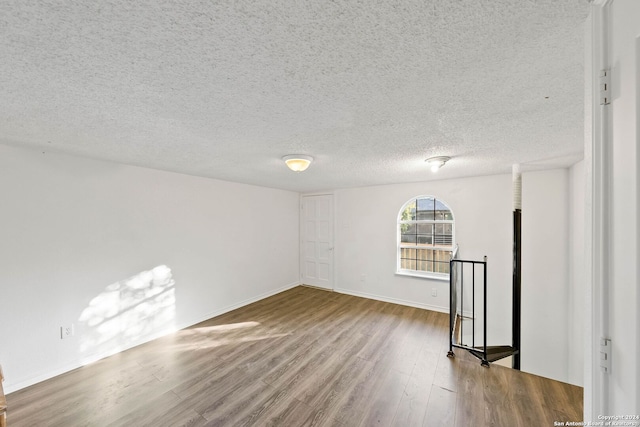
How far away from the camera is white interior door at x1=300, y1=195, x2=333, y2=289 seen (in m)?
5.22

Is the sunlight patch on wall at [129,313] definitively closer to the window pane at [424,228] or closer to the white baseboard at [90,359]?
the white baseboard at [90,359]

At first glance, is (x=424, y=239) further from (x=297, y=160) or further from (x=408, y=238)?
(x=297, y=160)

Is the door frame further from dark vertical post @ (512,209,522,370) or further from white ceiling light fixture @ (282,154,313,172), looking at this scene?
dark vertical post @ (512,209,522,370)

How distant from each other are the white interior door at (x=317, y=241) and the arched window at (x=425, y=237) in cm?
→ 156

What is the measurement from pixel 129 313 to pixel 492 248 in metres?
5.21

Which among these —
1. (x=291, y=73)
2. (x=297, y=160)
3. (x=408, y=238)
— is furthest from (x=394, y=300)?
(x=291, y=73)

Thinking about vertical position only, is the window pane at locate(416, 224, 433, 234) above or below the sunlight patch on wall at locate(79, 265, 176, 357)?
above

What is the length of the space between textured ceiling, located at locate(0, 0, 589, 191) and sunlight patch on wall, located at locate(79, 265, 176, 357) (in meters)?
1.75

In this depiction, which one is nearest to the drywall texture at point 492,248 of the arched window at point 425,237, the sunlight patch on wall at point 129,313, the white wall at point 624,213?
the arched window at point 425,237

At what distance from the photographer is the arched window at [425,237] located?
415cm

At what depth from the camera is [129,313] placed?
2885mm

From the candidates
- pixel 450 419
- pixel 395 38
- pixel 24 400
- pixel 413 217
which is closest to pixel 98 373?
pixel 24 400

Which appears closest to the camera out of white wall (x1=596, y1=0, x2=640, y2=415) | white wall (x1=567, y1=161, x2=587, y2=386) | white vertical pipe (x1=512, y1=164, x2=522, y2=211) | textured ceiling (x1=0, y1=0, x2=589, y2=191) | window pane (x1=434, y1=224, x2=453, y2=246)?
white wall (x1=596, y1=0, x2=640, y2=415)

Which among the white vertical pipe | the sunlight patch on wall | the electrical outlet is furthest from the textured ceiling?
the electrical outlet
